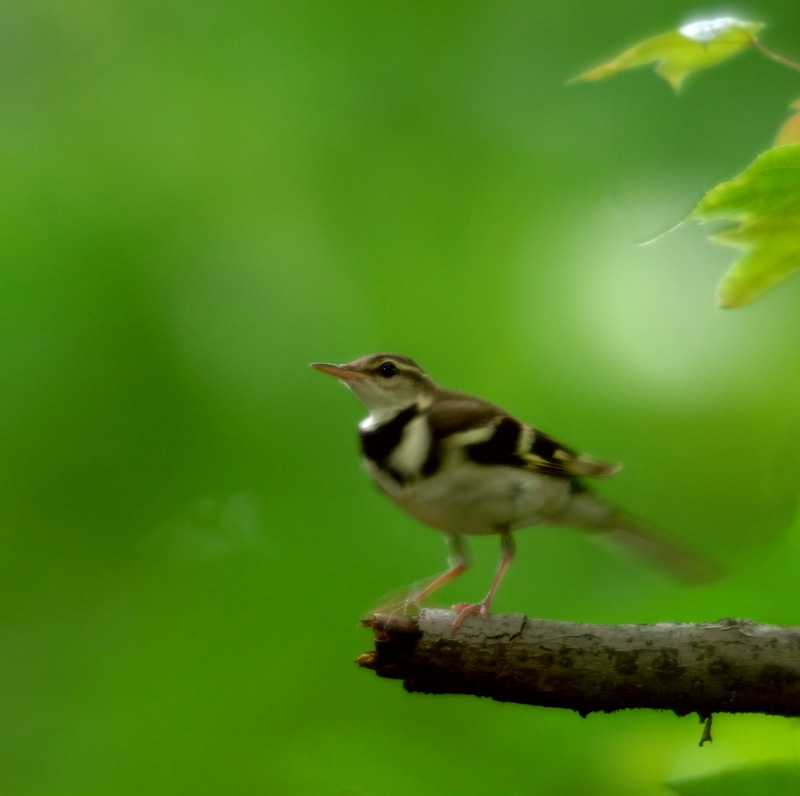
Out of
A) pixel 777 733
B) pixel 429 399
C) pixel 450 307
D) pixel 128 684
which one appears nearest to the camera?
pixel 777 733

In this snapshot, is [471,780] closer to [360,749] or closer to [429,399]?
[360,749]

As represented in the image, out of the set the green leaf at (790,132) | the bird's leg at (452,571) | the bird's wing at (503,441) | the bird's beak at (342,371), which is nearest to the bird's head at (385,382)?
the bird's beak at (342,371)

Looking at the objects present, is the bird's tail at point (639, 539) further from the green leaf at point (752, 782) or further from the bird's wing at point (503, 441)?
the green leaf at point (752, 782)

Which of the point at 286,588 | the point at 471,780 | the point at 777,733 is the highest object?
the point at 286,588

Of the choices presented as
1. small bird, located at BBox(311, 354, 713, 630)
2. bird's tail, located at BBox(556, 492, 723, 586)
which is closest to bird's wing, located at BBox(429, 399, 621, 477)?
small bird, located at BBox(311, 354, 713, 630)

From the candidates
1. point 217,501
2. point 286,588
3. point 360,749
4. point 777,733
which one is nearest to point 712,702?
point 777,733

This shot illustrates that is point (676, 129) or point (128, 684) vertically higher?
point (676, 129)

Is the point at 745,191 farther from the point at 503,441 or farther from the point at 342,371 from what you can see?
the point at 342,371
